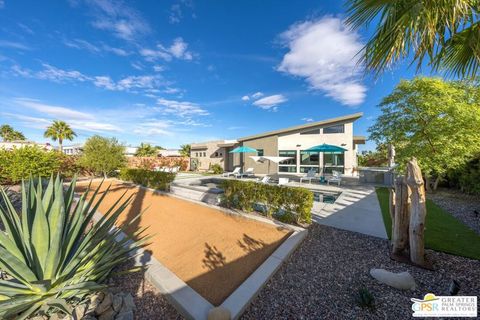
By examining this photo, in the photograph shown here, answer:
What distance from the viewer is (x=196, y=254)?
176 inches

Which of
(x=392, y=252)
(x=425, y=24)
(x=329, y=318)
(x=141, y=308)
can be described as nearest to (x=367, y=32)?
(x=425, y=24)

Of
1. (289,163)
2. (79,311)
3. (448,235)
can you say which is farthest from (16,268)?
(289,163)

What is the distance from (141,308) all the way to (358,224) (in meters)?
6.19

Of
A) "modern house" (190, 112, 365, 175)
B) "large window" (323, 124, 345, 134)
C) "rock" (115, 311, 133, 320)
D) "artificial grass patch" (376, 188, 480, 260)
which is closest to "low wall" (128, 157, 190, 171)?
"modern house" (190, 112, 365, 175)

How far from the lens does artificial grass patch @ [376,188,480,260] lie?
14.3 feet

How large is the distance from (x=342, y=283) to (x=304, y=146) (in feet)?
56.1

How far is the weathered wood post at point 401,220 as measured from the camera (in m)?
4.14

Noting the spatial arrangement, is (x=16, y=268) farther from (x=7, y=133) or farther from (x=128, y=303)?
(x=7, y=133)

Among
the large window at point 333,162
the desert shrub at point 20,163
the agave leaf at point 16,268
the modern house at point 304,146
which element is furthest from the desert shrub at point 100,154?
the large window at point 333,162

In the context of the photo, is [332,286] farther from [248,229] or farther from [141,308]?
[141,308]

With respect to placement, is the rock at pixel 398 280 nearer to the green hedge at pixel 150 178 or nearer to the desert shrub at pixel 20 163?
the green hedge at pixel 150 178

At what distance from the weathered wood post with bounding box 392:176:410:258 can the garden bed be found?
97.3 inches

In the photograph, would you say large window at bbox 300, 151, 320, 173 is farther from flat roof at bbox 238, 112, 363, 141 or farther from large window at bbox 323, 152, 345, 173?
flat roof at bbox 238, 112, 363, 141

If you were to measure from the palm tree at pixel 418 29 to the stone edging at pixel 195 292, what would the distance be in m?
3.87
